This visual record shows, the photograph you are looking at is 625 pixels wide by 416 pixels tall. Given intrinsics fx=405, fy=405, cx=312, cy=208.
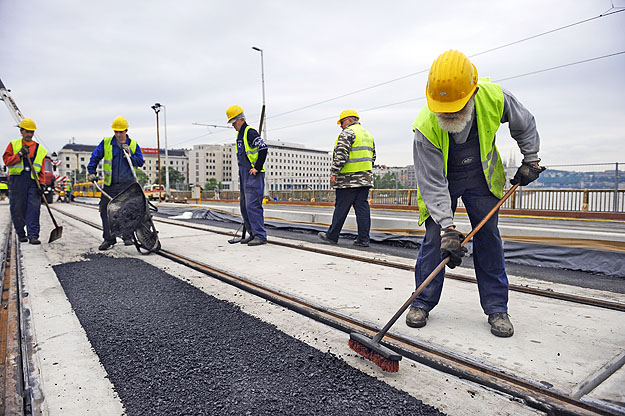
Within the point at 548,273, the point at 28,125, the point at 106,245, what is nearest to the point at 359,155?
the point at 548,273

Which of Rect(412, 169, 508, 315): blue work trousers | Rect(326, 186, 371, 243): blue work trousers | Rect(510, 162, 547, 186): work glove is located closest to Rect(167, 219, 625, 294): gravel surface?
Rect(326, 186, 371, 243): blue work trousers

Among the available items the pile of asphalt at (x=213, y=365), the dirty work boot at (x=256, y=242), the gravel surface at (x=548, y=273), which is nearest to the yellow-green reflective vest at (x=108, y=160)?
the dirty work boot at (x=256, y=242)

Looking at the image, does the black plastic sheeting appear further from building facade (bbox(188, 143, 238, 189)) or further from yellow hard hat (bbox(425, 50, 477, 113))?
building facade (bbox(188, 143, 238, 189))

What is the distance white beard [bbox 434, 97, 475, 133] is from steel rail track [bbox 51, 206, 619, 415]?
1234mm

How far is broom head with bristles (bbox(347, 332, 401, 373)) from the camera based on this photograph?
1.94 m

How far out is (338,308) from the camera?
290 cm

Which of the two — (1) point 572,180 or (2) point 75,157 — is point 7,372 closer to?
(1) point 572,180

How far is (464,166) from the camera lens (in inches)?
101

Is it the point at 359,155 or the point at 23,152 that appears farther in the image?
the point at 23,152

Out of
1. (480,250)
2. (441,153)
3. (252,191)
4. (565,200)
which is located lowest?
(565,200)

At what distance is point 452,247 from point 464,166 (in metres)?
0.56

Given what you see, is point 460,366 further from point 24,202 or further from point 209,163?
point 209,163

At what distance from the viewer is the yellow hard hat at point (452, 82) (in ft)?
7.23

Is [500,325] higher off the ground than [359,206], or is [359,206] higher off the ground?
[359,206]
